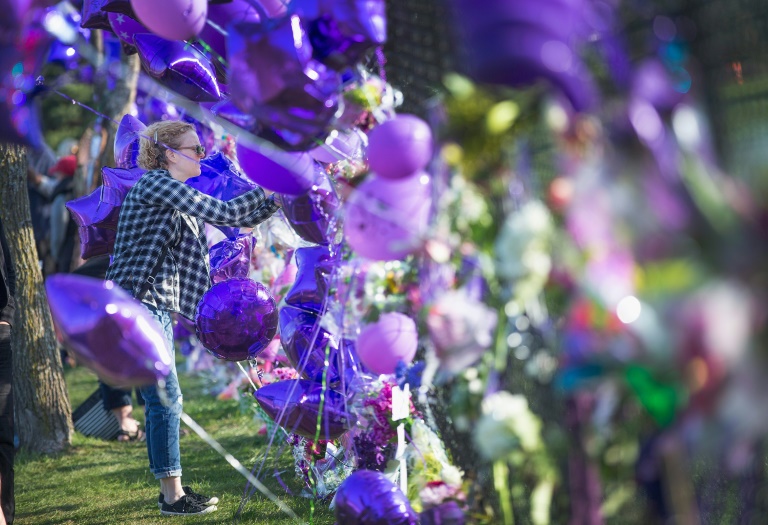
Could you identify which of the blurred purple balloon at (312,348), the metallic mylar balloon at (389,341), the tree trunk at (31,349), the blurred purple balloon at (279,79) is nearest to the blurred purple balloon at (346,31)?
the blurred purple balloon at (279,79)

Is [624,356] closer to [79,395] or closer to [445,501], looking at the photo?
[445,501]

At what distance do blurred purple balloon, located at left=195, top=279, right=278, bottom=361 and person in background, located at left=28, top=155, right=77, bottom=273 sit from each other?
205 inches

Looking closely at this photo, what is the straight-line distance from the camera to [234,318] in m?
3.54

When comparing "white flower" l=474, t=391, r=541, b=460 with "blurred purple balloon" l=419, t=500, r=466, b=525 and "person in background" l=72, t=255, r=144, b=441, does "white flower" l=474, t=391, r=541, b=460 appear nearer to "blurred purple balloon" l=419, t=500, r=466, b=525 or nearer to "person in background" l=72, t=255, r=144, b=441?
"blurred purple balloon" l=419, t=500, r=466, b=525

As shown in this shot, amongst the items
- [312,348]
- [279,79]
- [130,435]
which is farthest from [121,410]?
[279,79]

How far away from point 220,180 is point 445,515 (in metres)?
1.94

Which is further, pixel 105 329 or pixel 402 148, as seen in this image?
pixel 105 329

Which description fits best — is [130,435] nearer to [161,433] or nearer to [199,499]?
[199,499]

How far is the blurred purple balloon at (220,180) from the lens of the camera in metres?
3.76

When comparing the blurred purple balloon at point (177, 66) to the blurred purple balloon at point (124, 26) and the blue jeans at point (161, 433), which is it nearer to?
the blurred purple balloon at point (124, 26)

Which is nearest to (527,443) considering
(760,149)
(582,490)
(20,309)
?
(582,490)

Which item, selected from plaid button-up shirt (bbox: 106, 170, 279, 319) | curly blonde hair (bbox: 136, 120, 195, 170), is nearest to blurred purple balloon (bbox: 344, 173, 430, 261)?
plaid button-up shirt (bbox: 106, 170, 279, 319)

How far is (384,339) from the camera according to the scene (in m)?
2.45

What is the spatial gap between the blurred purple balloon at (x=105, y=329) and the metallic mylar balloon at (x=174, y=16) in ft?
2.37
